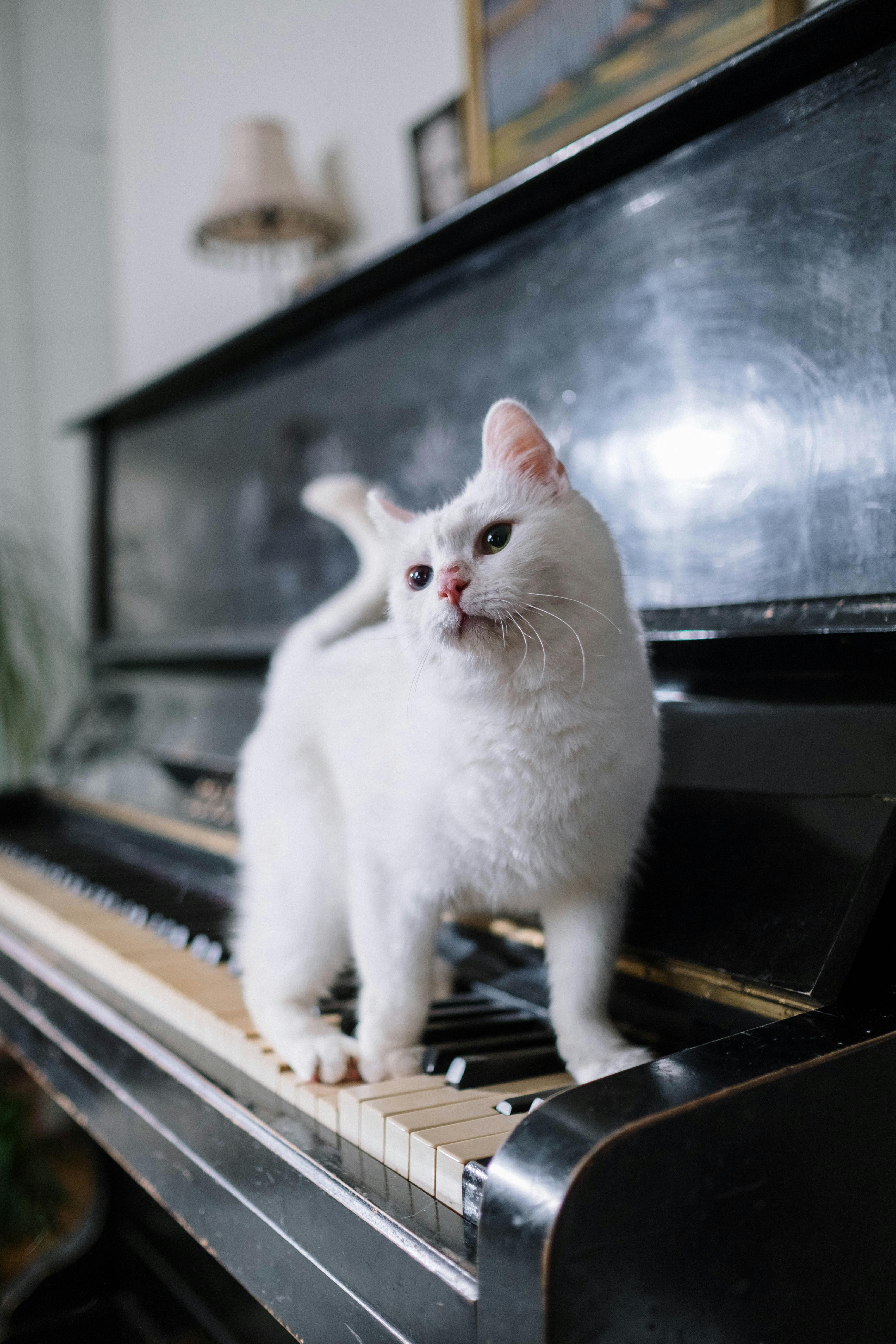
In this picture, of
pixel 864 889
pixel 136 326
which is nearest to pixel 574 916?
pixel 864 889

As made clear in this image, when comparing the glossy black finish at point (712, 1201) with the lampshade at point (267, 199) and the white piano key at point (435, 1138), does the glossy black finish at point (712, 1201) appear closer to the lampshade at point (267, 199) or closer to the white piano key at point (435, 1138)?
the white piano key at point (435, 1138)

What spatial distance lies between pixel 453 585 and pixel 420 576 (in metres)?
0.07

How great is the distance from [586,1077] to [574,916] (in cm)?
13

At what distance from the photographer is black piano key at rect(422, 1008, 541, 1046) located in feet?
2.91

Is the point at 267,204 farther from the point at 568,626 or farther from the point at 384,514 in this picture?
the point at 568,626

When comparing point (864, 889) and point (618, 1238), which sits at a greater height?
point (864, 889)

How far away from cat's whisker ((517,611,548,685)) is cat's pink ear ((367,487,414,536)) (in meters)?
0.15

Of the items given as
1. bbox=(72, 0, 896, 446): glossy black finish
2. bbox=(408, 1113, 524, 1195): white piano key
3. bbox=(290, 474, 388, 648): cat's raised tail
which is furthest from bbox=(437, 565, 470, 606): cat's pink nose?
bbox=(72, 0, 896, 446): glossy black finish

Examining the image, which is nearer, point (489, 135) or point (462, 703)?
point (462, 703)

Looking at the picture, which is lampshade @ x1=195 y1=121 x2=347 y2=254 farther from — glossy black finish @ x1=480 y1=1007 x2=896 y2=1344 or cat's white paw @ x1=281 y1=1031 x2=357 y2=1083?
glossy black finish @ x1=480 y1=1007 x2=896 y2=1344

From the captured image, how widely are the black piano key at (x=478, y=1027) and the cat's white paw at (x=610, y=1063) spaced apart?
12 cm

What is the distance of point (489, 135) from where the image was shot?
1.92m

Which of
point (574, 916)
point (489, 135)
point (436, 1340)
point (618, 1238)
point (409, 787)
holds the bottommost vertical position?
point (436, 1340)

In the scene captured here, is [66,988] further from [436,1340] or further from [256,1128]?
[436,1340]
